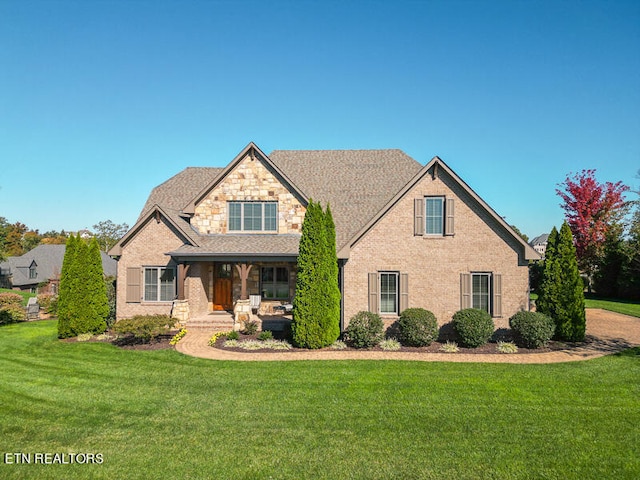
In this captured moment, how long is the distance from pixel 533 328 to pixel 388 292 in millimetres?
5466

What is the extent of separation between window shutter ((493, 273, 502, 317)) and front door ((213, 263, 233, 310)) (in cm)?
1266

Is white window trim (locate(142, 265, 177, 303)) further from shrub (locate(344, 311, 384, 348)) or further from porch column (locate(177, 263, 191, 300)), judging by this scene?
shrub (locate(344, 311, 384, 348))

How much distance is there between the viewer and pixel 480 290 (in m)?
15.3

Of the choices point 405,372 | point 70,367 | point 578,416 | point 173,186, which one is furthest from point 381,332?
point 173,186

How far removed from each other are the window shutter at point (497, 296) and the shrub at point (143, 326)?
13.2m

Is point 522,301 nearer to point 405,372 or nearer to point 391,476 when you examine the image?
point 405,372

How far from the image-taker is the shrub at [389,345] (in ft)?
45.3

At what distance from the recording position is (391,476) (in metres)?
5.95

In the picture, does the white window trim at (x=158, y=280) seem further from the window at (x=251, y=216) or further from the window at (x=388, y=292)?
the window at (x=388, y=292)

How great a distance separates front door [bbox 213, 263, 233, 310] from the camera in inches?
768

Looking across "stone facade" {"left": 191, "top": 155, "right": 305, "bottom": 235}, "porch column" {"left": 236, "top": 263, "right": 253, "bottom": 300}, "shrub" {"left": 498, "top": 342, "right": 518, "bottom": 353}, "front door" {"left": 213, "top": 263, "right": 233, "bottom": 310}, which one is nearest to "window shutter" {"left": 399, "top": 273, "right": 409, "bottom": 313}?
"shrub" {"left": 498, "top": 342, "right": 518, "bottom": 353}

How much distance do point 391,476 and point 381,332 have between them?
335 inches

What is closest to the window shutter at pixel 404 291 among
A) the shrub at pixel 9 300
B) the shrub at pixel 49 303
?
the shrub at pixel 49 303

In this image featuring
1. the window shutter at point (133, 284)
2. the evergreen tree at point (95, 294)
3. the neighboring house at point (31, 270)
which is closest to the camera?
the evergreen tree at point (95, 294)
